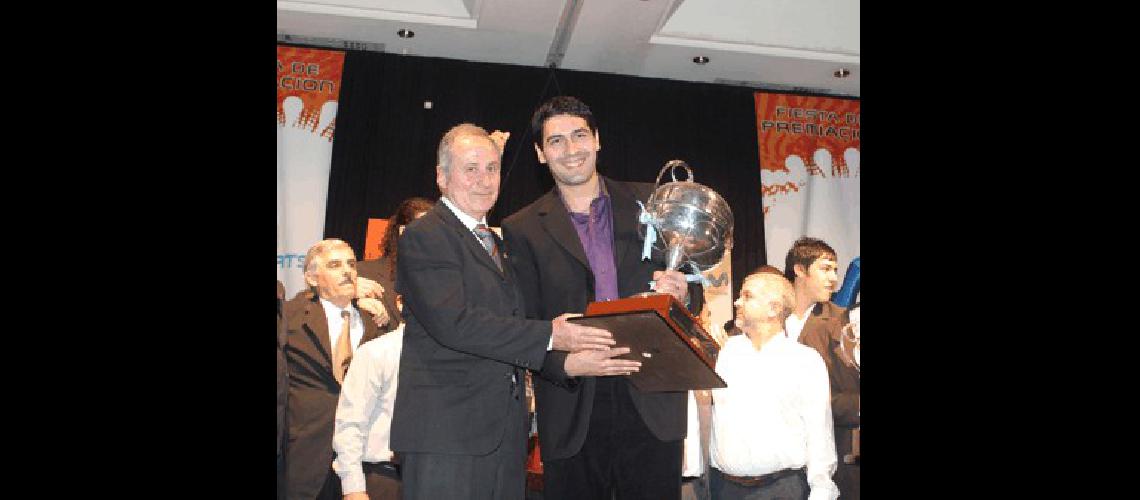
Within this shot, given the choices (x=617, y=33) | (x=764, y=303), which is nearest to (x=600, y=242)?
(x=764, y=303)

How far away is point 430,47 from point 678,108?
203 centimetres

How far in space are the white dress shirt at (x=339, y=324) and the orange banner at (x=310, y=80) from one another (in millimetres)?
1912

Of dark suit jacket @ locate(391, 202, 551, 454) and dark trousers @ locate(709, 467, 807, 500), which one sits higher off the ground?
dark suit jacket @ locate(391, 202, 551, 454)

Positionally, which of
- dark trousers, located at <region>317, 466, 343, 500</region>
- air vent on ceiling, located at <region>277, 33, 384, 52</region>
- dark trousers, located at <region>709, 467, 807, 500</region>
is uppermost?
air vent on ceiling, located at <region>277, 33, 384, 52</region>

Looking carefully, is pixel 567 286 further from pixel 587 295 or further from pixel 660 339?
pixel 660 339

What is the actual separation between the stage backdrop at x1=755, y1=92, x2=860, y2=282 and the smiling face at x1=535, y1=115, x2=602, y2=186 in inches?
214

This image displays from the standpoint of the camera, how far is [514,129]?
781cm

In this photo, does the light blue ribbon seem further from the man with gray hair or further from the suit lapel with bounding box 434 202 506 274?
the man with gray hair

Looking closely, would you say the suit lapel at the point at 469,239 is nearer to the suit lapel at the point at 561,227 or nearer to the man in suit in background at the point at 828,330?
the suit lapel at the point at 561,227

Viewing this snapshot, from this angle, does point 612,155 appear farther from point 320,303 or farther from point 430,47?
point 320,303

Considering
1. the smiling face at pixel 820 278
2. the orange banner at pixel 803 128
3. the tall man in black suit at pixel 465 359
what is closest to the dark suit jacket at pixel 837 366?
the smiling face at pixel 820 278

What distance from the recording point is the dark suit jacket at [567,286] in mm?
2895

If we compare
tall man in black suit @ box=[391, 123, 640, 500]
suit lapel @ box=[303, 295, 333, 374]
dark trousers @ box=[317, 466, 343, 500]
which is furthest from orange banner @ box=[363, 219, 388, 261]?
tall man in black suit @ box=[391, 123, 640, 500]

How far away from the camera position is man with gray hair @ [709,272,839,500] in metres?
5.00
